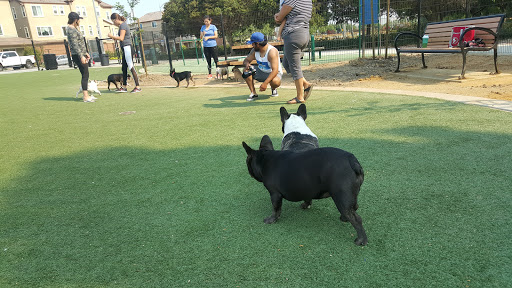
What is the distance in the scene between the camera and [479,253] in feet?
6.77

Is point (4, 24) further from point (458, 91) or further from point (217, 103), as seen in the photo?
point (458, 91)

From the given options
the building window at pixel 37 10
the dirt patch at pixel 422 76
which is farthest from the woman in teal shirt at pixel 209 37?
the building window at pixel 37 10

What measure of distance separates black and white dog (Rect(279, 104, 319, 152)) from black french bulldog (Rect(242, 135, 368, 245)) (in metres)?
0.34

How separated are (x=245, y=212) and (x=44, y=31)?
69709mm

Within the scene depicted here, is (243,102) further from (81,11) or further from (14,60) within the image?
(81,11)

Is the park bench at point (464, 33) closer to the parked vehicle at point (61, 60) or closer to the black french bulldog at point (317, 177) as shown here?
the black french bulldog at point (317, 177)

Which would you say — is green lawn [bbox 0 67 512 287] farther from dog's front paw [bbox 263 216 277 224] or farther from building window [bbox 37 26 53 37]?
building window [bbox 37 26 53 37]

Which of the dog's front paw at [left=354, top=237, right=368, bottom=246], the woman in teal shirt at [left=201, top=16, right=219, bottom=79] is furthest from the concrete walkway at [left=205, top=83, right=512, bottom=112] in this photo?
the woman in teal shirt at [left=201, top=16, right=219, bottom=79]

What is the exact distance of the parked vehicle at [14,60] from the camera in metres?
35.1

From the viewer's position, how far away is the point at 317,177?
2184mm

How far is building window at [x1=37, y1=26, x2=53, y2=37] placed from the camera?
5788cm

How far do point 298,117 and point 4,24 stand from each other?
71599 mm

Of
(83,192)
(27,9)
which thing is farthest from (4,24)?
(83,192)

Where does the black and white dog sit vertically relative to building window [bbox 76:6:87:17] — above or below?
below
